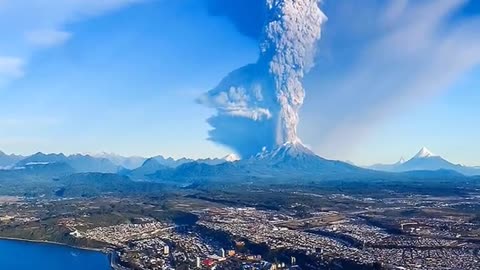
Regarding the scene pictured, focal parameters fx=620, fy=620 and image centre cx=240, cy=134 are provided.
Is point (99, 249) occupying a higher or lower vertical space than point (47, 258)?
higher

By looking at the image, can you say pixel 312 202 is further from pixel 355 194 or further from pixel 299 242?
pixel 299 242

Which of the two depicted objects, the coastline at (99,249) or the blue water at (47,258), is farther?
the blue water at (47,258)

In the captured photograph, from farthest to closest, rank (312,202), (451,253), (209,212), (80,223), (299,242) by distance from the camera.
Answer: (312,202) → (209,212) → (80,223) → (299,242) → (451,253)

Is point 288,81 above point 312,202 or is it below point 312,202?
above

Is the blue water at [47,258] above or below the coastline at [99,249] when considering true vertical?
below

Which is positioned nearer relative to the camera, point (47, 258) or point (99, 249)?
point (47, 258)

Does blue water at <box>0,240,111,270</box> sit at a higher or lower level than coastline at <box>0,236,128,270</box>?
lower

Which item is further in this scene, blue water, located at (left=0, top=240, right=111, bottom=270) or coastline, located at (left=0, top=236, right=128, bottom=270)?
blue water, located at (left=0, top=240, right=111, bottom=270)

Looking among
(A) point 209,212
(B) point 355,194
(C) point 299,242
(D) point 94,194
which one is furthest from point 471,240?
(D) point 94,194
